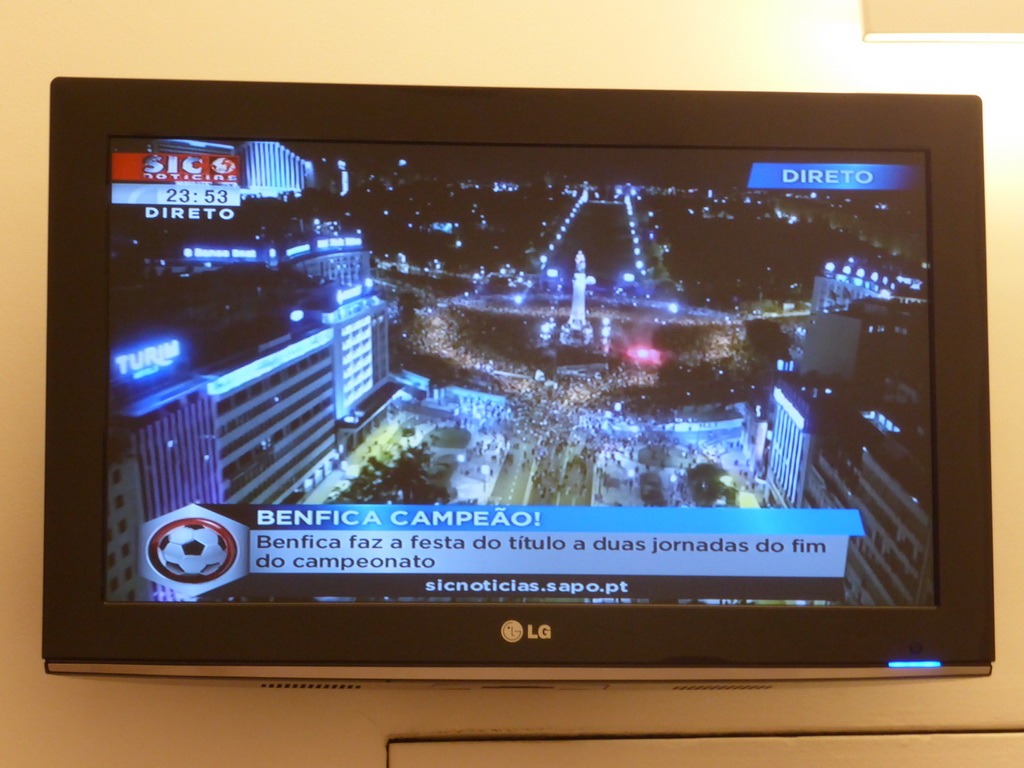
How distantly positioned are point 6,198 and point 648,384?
1045 mm

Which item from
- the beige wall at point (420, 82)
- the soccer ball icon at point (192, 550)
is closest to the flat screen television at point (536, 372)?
the soccer ball icon at point (192, 550)

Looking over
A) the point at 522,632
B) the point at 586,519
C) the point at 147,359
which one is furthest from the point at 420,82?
the point at 522,632

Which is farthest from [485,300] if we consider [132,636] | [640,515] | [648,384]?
[132,636]

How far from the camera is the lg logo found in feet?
3.79

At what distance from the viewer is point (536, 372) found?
3.92 ft

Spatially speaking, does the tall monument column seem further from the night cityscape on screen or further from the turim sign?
the turim sign

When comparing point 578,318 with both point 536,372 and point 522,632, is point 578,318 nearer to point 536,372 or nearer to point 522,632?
point 536,372

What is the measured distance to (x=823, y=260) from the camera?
3.95 ft

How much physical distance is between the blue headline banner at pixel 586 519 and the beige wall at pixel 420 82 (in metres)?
0.31

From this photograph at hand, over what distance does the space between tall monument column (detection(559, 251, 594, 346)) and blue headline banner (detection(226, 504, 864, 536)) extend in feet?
0.77

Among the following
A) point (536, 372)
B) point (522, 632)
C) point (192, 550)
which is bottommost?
point (522, 632)

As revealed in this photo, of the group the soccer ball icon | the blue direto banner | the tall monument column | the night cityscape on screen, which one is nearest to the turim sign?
the night cityscape on screen

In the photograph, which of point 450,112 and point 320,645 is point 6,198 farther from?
point 320,645

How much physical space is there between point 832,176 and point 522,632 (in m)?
0.76
